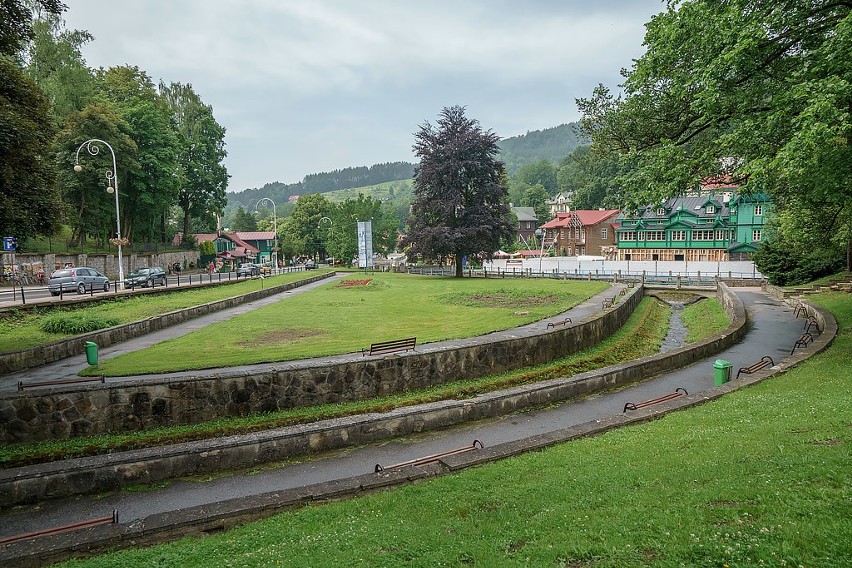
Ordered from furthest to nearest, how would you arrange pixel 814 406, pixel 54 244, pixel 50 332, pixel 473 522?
pixel 54 244
pixel 50 332
pixel 814 406
pixel 473 522

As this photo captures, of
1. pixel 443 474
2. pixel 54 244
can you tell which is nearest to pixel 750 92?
pixel 443 474

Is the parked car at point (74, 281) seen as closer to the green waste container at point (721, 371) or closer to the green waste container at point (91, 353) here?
the green waste container at point (91, 353)

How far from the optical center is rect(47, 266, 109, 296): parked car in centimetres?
3095

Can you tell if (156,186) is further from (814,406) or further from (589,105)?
(814,406)

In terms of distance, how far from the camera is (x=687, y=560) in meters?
4.57

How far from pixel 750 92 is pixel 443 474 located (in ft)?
40.8

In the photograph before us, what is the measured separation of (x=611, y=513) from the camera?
5.92m

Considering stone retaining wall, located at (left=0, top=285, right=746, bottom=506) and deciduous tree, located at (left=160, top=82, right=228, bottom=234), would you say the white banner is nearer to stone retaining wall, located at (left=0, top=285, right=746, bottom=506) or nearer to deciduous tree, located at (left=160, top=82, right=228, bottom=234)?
deciduous tree, located at (left=160, top=82, right=228, bottom=234)

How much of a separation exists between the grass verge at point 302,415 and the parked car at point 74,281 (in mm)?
22737

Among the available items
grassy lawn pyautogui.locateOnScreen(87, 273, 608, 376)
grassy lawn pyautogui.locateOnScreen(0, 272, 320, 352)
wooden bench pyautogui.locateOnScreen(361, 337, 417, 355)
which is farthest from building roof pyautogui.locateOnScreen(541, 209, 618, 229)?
wooden bench pyautogui.locateOnScreen(361, 337, 417, 355)

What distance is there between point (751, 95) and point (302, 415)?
14.4 metres

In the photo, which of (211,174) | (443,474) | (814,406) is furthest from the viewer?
(211,174)

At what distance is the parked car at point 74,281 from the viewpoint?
31.0 m

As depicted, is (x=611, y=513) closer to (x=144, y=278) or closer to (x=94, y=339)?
(x=94, y=339)
